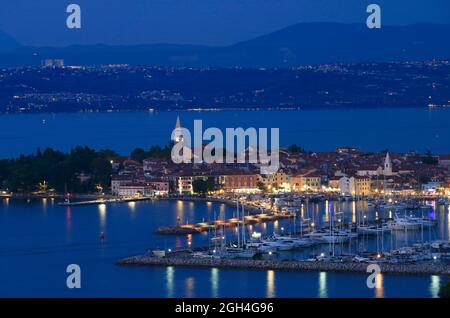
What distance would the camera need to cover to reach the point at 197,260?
9773 millimetres

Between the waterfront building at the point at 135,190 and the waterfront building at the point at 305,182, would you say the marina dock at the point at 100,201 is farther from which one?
the waterfront building at the point at 305,182

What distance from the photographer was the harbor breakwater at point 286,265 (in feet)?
29.8

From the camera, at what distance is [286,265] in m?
9.42

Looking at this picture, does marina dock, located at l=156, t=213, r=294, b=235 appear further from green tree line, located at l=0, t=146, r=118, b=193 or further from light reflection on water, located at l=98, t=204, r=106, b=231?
green tree line, located at l=0, t=146, r=118, b=193

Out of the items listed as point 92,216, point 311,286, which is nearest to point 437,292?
point 311,286

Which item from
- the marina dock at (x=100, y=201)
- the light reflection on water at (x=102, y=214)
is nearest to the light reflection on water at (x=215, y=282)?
the light reflection on water at (x=102, y=214)

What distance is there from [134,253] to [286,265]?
1.53 meters

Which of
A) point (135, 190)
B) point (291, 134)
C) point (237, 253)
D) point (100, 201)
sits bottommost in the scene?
point (237, 253)

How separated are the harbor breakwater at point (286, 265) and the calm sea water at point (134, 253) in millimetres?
114

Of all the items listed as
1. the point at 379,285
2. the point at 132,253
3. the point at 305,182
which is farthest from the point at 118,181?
the point at 379,285

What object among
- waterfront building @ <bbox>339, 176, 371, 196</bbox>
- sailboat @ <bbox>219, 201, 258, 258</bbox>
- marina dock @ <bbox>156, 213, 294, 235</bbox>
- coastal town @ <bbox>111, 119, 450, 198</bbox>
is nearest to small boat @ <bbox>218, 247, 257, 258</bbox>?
sailboat @ <bbox>219, 201, 258, 258</bbox>

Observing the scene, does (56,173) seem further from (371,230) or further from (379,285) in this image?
(379,285)

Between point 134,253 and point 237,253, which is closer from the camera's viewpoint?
point 237,253
